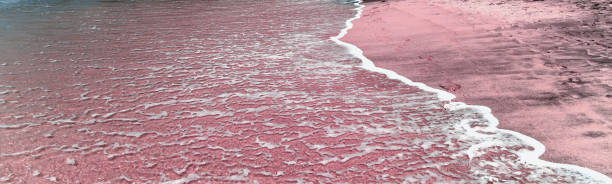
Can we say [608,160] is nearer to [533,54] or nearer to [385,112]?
[385,112]

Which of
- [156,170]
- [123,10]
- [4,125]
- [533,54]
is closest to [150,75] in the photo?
[4,125]

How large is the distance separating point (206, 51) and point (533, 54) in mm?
4985

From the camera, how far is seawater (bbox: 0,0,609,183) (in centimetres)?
296

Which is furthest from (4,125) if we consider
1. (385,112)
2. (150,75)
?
(385,112)

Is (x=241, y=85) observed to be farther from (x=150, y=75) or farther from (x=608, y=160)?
(x=608, y=160)

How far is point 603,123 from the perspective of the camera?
3512 mm

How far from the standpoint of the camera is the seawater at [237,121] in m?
2.96

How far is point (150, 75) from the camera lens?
5270 millimetres

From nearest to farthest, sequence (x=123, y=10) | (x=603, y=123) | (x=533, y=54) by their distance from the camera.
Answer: (x=603, y=123)
(x=533, y=54)
(x=123, y=10)

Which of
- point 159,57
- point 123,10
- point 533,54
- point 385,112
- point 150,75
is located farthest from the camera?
point 123,10

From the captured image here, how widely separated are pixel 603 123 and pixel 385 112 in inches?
75.1

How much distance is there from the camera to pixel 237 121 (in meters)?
3.82

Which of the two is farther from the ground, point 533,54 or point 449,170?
point 533,54

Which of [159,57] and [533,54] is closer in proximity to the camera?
[533,54]
